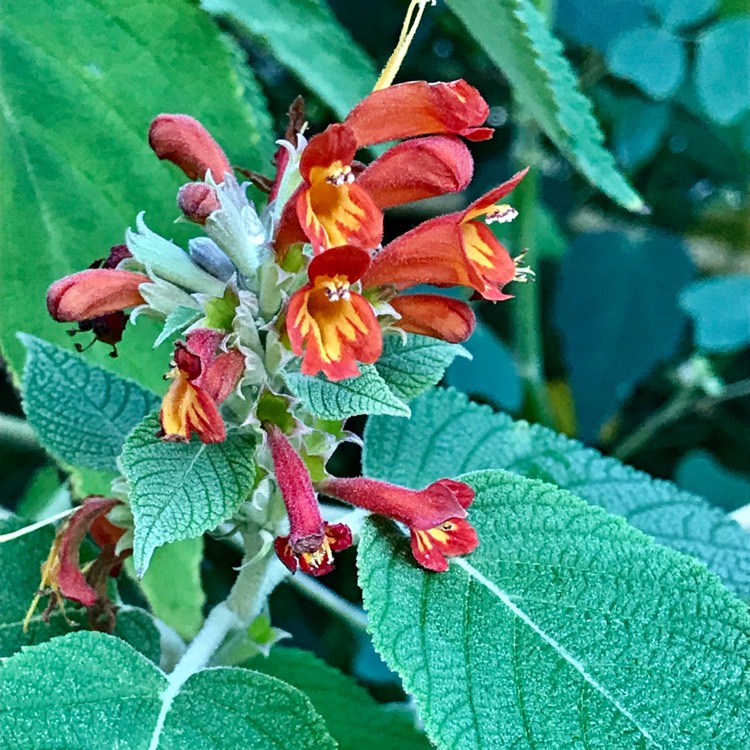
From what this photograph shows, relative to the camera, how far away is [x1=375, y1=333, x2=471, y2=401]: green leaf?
0.45m

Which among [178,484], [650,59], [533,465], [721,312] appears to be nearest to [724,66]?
[650,59]

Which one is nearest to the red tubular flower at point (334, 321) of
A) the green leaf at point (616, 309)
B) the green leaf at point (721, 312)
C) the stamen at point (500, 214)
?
the stamen at point (500, 214)

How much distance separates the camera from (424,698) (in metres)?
0.37

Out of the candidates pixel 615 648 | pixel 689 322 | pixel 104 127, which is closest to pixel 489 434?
pixel 615 648

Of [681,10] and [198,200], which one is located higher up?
[681,10]

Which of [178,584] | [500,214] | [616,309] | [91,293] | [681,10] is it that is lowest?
[178,584]

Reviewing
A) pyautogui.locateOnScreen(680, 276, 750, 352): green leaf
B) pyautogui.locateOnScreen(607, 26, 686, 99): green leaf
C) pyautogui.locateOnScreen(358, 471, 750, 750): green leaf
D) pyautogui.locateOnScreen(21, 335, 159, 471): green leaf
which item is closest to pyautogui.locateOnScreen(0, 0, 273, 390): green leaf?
pyautogui.locateOnScreen(21, 335, 159, 471): green leaf

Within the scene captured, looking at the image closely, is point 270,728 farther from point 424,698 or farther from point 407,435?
point 407,435

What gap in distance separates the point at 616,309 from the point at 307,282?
806mm

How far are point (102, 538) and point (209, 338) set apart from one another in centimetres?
18

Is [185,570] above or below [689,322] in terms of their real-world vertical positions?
below

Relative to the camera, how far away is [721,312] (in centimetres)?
94

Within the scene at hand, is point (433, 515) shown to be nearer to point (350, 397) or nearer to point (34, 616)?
point (350, 397)

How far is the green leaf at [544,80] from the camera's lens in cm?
45
